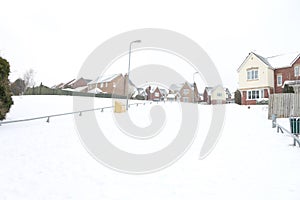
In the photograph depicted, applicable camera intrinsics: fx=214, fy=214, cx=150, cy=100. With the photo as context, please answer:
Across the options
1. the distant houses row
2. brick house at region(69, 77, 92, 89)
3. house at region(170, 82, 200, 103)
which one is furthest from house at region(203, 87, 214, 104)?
brick house at region(69, 77, 92, 89)

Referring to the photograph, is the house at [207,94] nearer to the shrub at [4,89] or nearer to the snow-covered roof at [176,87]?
the snow-covered roof at [176,87]

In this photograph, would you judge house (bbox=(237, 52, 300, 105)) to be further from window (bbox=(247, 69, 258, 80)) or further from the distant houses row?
the distant houses row

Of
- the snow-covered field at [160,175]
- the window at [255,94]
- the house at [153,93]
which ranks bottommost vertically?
the snow-covered field at [160,175]

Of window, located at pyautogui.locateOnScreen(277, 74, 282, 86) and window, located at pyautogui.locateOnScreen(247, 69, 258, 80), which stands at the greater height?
window, located at pyautogui.locateOnScreen(247, 69, 258, 80)

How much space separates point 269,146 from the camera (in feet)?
27.3

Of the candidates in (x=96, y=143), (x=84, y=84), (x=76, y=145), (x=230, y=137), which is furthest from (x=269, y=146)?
(x=84, y=84)

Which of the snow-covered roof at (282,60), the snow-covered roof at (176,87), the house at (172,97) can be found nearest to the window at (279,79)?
the snow-covered roof at (282,60)

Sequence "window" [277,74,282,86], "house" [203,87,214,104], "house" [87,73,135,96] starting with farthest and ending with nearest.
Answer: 1. "house" [203,87,214,104]
2. "house" [87,73,135,96]
3. "window" [277,74,282,86]

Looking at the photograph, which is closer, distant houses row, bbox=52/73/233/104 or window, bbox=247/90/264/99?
window, bbox=247/90/264/99

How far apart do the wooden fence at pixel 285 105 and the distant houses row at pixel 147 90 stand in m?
38.9

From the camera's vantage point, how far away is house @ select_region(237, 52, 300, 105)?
30573 mm

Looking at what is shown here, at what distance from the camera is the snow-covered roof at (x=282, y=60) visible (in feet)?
102

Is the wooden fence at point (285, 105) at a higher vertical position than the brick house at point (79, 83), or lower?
lower

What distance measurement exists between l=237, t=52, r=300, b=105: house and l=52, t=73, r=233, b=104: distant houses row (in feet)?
70.5
